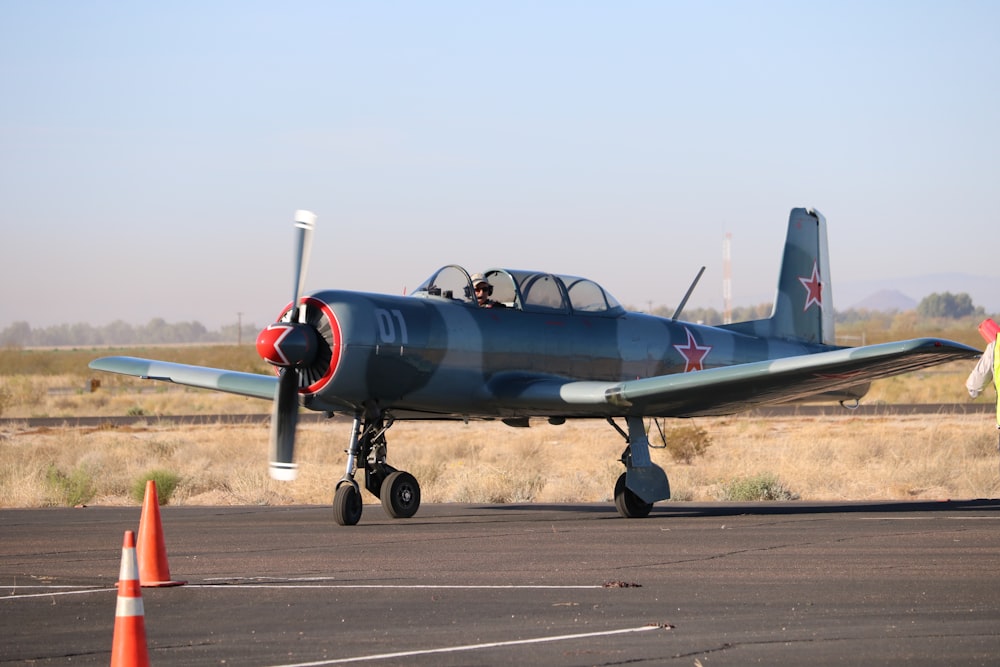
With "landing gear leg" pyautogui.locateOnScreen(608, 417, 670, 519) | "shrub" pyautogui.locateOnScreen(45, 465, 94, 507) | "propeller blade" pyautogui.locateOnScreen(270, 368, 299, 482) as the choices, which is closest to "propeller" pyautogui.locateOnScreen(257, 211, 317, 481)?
"propeller blade" pyautogui.locateOnScreen(270, 368, 299, 482)

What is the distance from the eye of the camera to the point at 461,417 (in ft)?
55.5

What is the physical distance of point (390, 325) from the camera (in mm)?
15180

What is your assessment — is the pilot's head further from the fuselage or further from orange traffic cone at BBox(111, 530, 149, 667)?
orange traffic cone at BBox(111, 530, 149, 667)

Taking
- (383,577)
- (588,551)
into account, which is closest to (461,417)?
(588,551)

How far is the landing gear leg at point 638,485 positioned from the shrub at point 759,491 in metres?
3.37

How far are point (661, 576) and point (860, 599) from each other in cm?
180

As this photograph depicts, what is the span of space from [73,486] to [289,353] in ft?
27.7

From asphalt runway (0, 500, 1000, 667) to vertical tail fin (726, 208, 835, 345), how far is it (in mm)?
5830

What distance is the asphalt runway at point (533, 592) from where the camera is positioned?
22.9 ft

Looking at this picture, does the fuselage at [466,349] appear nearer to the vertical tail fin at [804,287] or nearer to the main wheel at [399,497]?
the main wheel at [399,497]

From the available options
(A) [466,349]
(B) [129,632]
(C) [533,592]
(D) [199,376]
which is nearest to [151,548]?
(C) [533,592]

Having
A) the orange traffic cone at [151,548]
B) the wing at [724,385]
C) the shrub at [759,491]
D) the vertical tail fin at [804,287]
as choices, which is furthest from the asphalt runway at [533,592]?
the vertical tail fin at [804,287]

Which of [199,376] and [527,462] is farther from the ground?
[199,376]

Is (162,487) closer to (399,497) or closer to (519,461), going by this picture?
(399,497)
